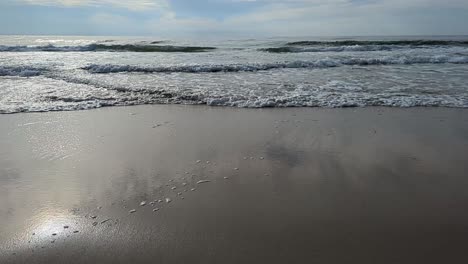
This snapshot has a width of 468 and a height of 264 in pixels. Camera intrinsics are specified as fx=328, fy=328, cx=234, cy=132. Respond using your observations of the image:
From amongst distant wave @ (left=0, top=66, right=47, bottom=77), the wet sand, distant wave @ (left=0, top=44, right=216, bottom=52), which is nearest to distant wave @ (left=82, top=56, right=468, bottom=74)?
distant wave @ (left=0, top=66, right=47, bottom=77)

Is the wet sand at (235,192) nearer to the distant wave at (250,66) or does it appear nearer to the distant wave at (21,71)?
the distant wave at (21,71)

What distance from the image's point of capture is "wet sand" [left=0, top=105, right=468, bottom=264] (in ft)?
8.58

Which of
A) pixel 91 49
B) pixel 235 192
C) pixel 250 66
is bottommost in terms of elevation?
pixel 235 192

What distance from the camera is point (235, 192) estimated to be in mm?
3508

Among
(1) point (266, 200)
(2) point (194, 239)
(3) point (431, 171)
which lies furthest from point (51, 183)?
(3) point (431, 171)

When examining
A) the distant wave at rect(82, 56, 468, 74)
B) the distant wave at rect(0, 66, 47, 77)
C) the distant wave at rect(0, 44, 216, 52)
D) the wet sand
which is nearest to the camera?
the wet sand

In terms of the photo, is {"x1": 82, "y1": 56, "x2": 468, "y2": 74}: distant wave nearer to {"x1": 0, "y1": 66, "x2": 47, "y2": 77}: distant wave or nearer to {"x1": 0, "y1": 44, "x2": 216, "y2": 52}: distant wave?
{"x1": 0, "y1": 66, "x2": 47, "y2": 77}: distant wave

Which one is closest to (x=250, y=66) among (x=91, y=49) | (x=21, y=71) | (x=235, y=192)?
(x=21, y=71)

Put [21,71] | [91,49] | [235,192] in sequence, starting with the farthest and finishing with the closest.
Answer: [91,49] < [21,71] < [235,192]

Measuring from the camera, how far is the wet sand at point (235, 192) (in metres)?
2.62

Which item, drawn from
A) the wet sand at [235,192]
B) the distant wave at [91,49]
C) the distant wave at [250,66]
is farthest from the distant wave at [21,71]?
the distant wave at [91,49]

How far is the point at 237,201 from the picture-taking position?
3.31 m

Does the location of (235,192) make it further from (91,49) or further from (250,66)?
(91,49)

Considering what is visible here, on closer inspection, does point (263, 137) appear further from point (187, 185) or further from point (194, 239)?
point (194, 239)
